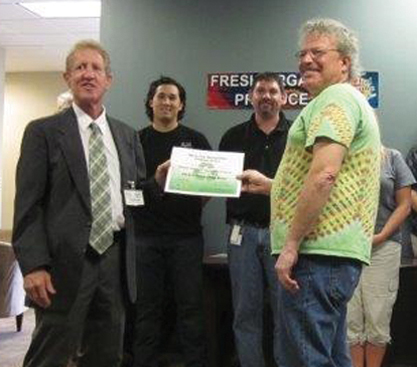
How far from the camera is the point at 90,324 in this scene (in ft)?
7.20

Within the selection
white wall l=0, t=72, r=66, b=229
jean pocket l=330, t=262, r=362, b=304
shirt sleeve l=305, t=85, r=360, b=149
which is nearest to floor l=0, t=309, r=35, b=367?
jean pocket l=330, t=262, r=362, b=304

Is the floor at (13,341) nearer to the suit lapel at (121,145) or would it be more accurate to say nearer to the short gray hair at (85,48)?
the suit lapel at (121,145)

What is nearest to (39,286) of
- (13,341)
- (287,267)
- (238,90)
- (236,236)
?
(287,267)

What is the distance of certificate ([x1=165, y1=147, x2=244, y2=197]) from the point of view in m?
2.78

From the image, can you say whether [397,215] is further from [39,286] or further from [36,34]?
[36,34]

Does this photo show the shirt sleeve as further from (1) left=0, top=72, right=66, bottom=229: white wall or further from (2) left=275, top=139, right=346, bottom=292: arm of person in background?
(1) left=0, top=72, right=66, bottom=229: white wall

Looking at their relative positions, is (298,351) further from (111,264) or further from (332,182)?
(111,264)

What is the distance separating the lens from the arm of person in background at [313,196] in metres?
1.75

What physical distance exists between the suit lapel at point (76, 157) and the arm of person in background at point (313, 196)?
29.4 inches

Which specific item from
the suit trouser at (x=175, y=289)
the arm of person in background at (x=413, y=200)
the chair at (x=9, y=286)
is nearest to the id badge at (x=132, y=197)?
the suit trouser at (x=175, y=289)

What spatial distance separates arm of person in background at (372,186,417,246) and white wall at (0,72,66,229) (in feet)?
21.5

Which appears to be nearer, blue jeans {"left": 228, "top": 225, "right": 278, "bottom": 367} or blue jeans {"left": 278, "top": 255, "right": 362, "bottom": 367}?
blue jeans {"left": 278, "top": 255, "right": 362, "bottom": 367}

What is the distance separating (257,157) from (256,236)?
1.41ft

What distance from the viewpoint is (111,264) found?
218 cm
